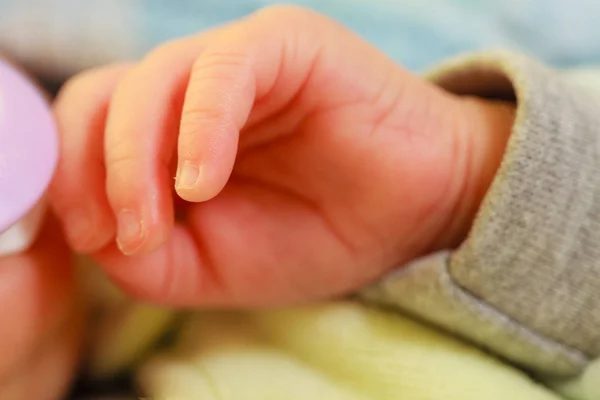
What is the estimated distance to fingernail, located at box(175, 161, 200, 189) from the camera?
15.3 inches

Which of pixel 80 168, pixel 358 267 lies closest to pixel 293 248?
pixel 358 267

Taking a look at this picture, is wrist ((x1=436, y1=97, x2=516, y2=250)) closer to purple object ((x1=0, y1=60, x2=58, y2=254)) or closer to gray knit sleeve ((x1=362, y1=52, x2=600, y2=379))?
gray knit sleeve ((x1=362, y1=52, x2=600, y2=379))

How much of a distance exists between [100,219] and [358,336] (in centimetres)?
21

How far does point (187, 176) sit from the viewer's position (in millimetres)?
391

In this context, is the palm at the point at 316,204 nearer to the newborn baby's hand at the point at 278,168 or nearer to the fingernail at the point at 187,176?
the newborn baby's hand at the point at 278,168

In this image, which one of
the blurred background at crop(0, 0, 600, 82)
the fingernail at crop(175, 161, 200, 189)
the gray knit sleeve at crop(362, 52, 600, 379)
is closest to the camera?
the fingernail at crop(175, 161, 200, 189)

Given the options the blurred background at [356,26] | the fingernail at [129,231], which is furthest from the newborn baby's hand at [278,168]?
the blurred background at [356,26]

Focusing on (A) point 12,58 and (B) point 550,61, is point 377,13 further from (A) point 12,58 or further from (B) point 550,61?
(A) point 12,58

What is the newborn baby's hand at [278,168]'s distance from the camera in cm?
46

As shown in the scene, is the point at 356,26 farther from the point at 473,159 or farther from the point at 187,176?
the point at 187,176

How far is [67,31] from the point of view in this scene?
709 millimetres

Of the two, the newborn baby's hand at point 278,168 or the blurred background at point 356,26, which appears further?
the blurred background at point 356,26

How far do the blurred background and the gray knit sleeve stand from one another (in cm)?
19

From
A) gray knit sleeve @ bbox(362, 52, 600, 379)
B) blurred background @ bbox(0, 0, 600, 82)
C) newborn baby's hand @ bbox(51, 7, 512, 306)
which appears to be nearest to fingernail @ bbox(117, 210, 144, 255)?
newborn baby's hand @ bbox(51, 7, 512, 306)
